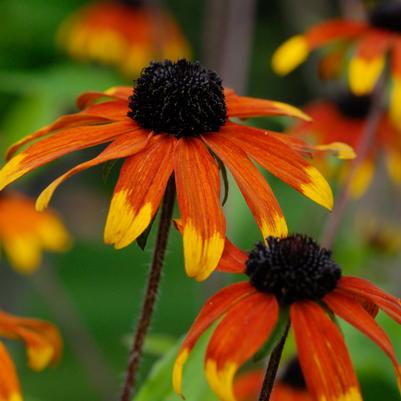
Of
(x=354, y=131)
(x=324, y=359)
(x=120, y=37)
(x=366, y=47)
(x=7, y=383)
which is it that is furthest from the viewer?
(x=120, y=37)

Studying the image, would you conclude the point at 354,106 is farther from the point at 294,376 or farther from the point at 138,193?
the point at 138,193

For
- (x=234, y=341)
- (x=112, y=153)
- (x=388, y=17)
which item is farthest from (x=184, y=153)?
(x=388, y=17)

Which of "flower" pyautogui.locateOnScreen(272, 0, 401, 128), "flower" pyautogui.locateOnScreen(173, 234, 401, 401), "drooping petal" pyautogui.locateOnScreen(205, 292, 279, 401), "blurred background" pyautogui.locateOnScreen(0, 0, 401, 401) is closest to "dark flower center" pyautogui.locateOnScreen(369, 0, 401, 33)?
"flower" pyautogui.locateOnScreen(272, 0, 401, 128)

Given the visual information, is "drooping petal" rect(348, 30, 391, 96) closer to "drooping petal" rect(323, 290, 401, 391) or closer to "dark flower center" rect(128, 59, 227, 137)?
"dark flower center" rect(128, 59, 227, 137)

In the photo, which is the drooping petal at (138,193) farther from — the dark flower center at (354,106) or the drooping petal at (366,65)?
the dark flower center at (354,106)

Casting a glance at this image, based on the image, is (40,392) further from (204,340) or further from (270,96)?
(204,340)

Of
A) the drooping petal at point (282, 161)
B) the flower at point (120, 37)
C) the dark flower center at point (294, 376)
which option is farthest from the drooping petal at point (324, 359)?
the flower at point (120, 37)

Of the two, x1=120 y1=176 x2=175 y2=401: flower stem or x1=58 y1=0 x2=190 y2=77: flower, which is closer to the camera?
x1=120 y1=176 x2=175 y2=401: flower stem
